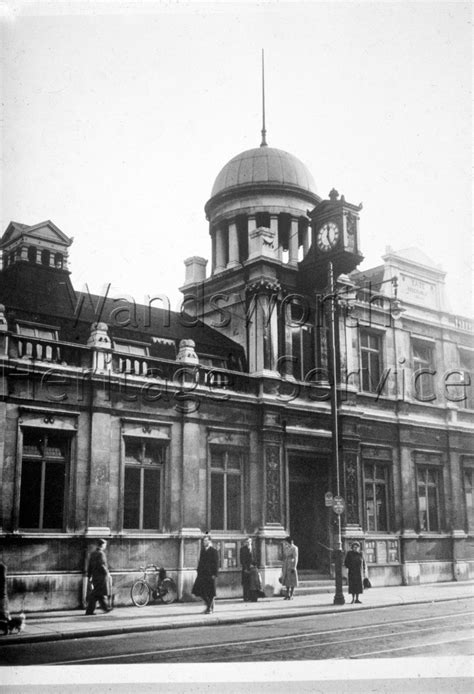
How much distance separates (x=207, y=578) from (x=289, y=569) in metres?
5.17

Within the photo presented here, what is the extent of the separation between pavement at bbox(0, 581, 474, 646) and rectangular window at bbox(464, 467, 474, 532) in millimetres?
6697

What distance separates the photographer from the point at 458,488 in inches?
1268

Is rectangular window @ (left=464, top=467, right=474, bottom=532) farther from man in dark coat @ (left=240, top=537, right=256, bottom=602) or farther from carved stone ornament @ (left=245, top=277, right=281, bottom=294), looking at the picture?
man in dark coat @ (left=240, top=537, right=256, bottom=602)

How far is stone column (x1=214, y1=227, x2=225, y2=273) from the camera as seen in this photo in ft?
104

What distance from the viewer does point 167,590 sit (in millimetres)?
22156

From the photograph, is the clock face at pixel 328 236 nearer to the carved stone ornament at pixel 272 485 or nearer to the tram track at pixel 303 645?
Answer: the carved stone ornament at pixel 272 485

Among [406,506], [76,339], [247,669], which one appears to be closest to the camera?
[247,669]

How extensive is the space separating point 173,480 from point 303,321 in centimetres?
815

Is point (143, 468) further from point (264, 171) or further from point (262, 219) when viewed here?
point (264, 171)

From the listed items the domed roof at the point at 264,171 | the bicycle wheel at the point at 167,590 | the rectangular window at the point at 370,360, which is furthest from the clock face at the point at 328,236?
the bicycle wheel at the point at 167,590

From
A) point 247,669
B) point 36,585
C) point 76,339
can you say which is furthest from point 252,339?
point 247,669

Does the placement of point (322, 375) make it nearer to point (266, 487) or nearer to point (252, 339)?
point (252, 339)

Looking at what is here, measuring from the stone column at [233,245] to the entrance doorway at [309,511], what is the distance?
7.88 m

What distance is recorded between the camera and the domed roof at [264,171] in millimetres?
31906
